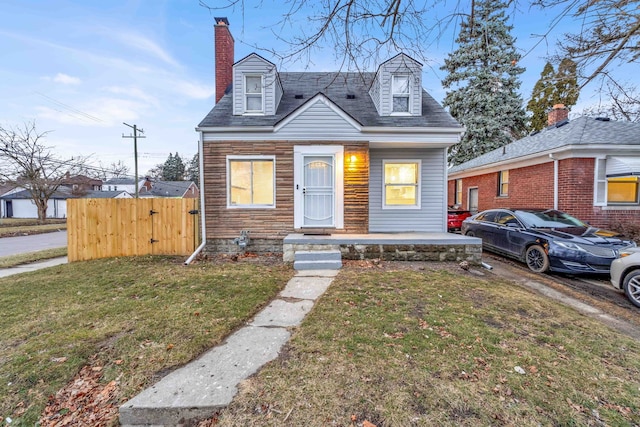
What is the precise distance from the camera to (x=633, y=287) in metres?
4.50

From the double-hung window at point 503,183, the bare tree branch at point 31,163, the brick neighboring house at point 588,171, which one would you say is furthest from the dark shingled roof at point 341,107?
the bare tree branch at point 31,163

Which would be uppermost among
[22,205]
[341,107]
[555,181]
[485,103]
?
[485,103]

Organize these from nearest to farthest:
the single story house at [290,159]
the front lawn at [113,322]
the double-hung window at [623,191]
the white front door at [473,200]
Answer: the front lawn at [113,322], the single story house at [290,159], the double-hung window at [623,191], the white front door at [473,200]

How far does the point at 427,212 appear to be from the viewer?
8633 mm

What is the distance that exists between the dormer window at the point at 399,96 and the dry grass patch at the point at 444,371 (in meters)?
6.40

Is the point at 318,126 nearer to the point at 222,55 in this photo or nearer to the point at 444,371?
the point at 222,55

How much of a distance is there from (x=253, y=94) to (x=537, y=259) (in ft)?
28.9

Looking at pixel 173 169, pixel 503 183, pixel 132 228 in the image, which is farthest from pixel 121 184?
pixel 503 183

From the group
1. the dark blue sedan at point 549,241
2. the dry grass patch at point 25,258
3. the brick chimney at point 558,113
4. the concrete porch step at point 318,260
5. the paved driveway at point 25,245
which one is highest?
the brick chimney at point 558,113

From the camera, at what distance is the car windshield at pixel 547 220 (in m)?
6.78

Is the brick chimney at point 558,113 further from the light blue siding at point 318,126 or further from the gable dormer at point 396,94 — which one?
the light blue siding at point 318,126

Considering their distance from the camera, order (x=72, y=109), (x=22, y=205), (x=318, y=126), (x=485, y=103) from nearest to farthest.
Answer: (x=318, y=126)
(x=485, y=103)
(x=72, y=109)
(x=22, y=205)

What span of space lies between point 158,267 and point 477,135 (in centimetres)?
2094

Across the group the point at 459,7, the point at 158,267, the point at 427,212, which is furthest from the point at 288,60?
the point at 427,212
